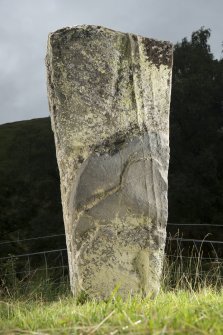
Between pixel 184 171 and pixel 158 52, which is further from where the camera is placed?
pixel 184 171

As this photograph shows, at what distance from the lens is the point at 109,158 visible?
5.70m

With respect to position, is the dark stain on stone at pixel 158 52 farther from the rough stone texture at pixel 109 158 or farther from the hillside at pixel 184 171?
the hillside at pixel 184 171

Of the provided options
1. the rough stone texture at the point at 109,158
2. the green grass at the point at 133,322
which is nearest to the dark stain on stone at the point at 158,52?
the rough stone texture at the point at 109,158

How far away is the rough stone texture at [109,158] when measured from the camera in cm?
567

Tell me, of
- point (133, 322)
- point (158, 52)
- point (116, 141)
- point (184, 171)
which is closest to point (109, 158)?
point (116, 141)

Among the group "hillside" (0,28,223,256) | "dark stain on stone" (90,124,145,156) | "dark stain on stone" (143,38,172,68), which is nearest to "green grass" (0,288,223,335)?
"dark stain on stone" (90,124,145,156)

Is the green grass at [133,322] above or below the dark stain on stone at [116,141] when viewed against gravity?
below

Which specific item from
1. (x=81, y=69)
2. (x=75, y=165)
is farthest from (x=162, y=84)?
(x=75, y=165)

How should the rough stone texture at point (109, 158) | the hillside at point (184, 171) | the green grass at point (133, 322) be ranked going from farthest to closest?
the hillside at point (184, 171), the rough stone texture at point (109, 158), the green grass at point (133, 322)

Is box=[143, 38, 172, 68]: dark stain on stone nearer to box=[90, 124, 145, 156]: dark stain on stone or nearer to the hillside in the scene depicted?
box=[90, 124, 145, 156]: dark stain on stone

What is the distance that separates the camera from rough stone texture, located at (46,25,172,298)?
5.67 metres

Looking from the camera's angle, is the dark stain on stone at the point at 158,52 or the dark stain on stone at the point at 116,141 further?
the dark stain on stone at the point at 158,52

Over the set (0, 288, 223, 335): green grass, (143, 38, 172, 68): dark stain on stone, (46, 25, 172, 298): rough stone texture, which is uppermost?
(143, 38, 172, 68): dark stain on stone

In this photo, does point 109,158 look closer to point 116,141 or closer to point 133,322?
point 116,141
